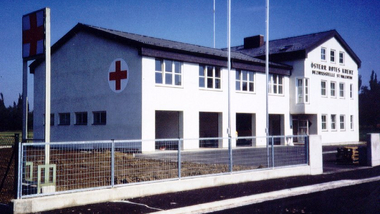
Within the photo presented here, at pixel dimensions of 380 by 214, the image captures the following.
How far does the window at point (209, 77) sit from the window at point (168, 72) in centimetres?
190

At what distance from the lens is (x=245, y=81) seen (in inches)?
1131

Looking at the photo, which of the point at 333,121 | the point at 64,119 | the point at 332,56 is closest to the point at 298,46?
the point at 332,56

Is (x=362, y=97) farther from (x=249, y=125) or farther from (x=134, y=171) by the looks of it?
(x=134, y=171)

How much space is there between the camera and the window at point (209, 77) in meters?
25.9

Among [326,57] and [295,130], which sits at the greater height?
[326,57]

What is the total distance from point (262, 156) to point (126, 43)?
13300 mm

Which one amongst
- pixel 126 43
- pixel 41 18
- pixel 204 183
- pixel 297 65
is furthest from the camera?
pixel 297 65

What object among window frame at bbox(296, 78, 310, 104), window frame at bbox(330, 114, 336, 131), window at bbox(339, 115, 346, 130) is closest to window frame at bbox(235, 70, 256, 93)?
window frame at bbox(296, 78, 310, 104)

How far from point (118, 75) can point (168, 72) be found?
3.02m

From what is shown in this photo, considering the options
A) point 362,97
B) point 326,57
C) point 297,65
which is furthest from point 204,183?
point 362,97

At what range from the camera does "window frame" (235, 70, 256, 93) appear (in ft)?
92.8

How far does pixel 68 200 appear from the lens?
313 inches

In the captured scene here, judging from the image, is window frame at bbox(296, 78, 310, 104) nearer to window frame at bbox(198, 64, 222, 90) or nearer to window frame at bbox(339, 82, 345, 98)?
window frame at bbox(339, 82, 345, 98)

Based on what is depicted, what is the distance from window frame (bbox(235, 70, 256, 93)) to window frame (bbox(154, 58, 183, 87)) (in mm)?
5297
